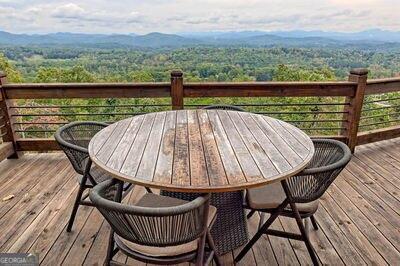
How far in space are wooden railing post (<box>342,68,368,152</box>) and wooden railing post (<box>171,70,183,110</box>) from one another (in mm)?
2095

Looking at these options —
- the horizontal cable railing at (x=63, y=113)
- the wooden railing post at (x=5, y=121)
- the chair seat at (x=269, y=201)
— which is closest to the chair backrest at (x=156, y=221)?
the chair seat at (x=269, y=201)

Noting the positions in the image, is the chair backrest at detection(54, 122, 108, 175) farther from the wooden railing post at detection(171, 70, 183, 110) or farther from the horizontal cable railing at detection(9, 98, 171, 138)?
the wooden railing post at detection(171, 70, 183, 110)

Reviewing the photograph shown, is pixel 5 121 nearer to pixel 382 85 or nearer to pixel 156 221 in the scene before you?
pixel 156 221

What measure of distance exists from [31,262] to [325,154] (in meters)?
2.17

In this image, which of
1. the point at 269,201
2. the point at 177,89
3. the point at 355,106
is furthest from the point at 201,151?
the point at 355,106

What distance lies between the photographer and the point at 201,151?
1830 mm

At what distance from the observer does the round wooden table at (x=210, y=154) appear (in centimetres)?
150

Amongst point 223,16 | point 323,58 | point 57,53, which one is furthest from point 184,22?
point 57,53

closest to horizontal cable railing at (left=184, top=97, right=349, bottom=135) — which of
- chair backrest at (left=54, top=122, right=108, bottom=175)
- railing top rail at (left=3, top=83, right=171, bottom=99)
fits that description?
railing top rail at (left=3, top=83, right=171, bottom=99)

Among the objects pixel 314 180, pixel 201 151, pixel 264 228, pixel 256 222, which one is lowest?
pixel 256 222

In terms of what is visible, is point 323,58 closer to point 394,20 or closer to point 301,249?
point 394,20

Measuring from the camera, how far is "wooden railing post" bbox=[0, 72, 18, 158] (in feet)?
11.6

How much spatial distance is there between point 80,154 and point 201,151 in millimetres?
934

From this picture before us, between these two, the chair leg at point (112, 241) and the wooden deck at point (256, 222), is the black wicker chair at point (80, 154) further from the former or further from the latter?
the chair leg at point (112, 241)
